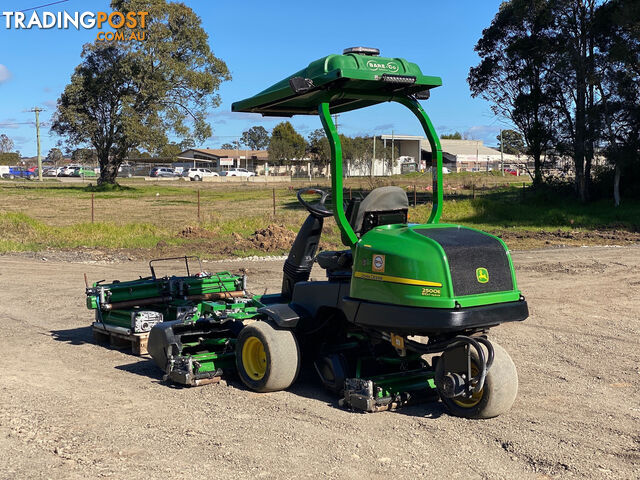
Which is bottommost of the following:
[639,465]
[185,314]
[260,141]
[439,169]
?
[639,465]

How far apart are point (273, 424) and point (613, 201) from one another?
1139 inches

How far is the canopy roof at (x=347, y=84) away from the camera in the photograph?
5.71 metres

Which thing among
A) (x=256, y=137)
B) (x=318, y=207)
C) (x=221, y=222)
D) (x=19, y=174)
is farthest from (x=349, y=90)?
(x=256, y=137)

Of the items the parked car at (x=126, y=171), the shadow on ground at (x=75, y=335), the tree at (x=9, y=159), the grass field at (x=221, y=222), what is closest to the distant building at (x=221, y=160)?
the parked car at (x=126, y=171)

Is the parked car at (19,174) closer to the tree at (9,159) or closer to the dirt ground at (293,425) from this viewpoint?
the tree at (9,159)

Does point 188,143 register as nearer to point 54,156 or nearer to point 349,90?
point 349,90

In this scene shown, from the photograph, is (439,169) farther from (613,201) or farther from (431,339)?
(613,201)

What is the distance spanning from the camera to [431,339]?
584cm

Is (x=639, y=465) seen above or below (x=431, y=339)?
below

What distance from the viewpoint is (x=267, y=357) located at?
20.5 feet

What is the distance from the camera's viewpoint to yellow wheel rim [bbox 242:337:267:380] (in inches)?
257

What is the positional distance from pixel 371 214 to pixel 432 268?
1.02m

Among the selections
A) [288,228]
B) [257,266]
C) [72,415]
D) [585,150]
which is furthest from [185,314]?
[585,150]

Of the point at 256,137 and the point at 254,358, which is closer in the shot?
the point at 254,358
